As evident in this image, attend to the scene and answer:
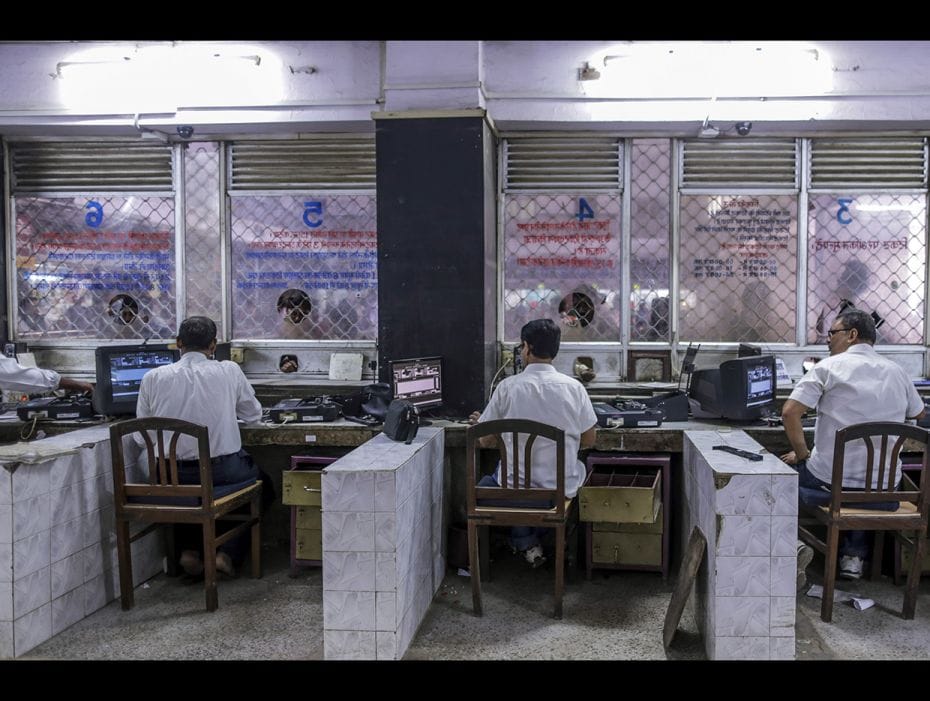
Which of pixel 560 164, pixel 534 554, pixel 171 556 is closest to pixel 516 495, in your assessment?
pixel 534 554

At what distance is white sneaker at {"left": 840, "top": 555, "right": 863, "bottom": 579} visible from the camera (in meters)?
3.95

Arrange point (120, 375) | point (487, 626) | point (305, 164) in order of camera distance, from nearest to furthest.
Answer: point (487, 626) → point (120, 375) → point (305, 164)

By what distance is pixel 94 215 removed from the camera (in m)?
5.55

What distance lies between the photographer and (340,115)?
16.6ft

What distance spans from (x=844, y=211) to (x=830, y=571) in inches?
112

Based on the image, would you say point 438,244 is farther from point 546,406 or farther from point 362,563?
point 362,563

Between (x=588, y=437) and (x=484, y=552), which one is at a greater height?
(x=588, y=437)

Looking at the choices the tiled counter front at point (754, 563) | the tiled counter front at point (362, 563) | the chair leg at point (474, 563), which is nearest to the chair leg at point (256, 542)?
the tiled counter front at point (362, 563)

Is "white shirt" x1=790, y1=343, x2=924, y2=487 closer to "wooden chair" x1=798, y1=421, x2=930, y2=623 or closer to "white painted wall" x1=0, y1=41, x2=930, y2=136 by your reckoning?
"wooden chair" x1=798, y1=421, x2=930, y2=623

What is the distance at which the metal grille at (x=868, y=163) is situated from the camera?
16.8 feet

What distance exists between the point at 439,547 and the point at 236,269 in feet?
9.02

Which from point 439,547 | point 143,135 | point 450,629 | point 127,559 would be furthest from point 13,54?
point 450,629

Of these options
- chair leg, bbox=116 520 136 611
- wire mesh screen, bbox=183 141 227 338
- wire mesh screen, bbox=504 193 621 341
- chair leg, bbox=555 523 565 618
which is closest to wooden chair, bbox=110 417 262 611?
chair leg, bbox=116 520 136 611

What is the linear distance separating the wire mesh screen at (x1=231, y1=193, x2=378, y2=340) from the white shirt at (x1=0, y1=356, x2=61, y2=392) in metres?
1.45
